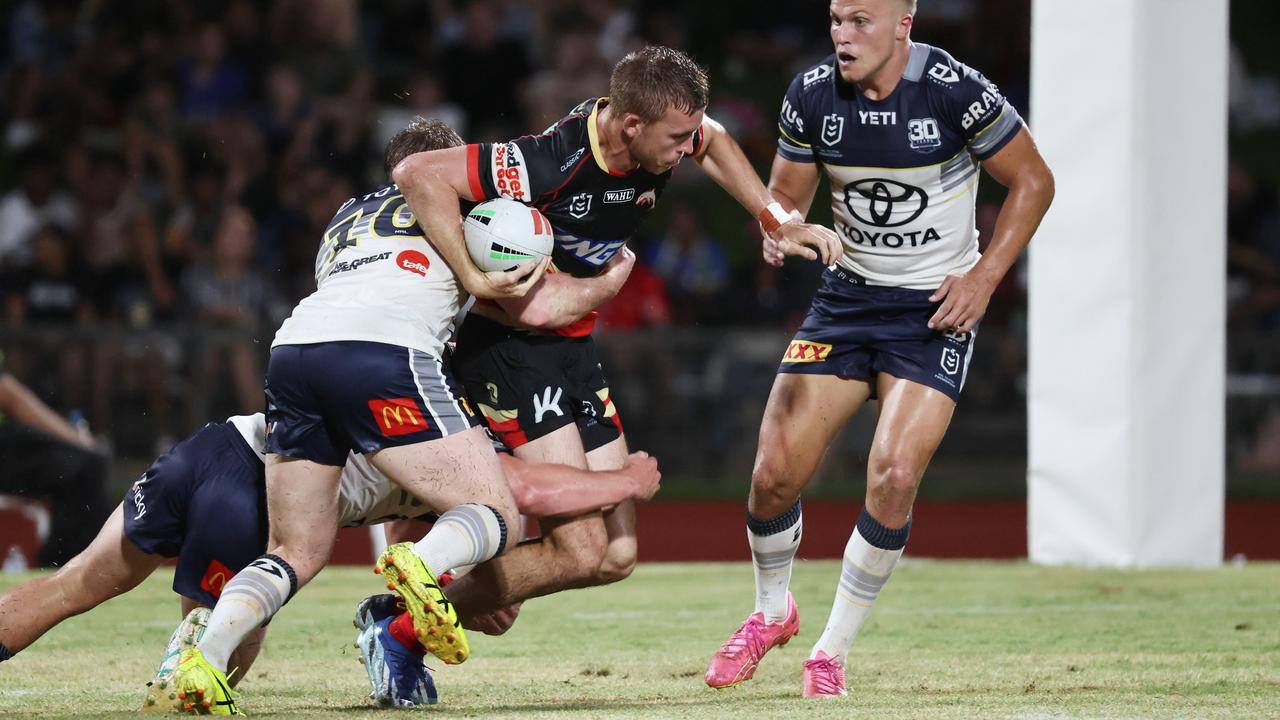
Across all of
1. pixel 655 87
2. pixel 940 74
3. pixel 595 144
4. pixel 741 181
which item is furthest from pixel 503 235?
pixel 940 74

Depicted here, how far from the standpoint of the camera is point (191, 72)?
15.4 m

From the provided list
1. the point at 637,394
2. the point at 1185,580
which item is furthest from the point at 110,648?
the point at 637,394

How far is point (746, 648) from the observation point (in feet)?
19.2

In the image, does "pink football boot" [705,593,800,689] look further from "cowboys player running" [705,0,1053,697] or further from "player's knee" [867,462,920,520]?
"player's knee" [867,462,920,520]

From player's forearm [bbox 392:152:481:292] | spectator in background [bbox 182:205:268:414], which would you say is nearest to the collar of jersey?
player's forearm [bbox 392:152:481:292]

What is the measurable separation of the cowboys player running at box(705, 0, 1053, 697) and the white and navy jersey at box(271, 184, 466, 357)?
1388 millimetres

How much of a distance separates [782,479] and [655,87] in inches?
63.0

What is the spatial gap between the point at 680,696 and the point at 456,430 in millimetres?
1265

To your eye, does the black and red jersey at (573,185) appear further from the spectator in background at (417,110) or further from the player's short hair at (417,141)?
the spectator in background at (417,110)

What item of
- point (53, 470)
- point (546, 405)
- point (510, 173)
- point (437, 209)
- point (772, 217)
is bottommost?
point (53, 470)

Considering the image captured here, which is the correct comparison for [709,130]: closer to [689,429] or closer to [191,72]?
[689,429]

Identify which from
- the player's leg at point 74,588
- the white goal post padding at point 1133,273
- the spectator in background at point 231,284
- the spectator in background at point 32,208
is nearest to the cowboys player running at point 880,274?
the player's leg at point 74,588

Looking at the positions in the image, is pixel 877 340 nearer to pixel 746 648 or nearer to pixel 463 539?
pixel 746 648

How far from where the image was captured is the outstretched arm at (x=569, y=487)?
17.9ft
